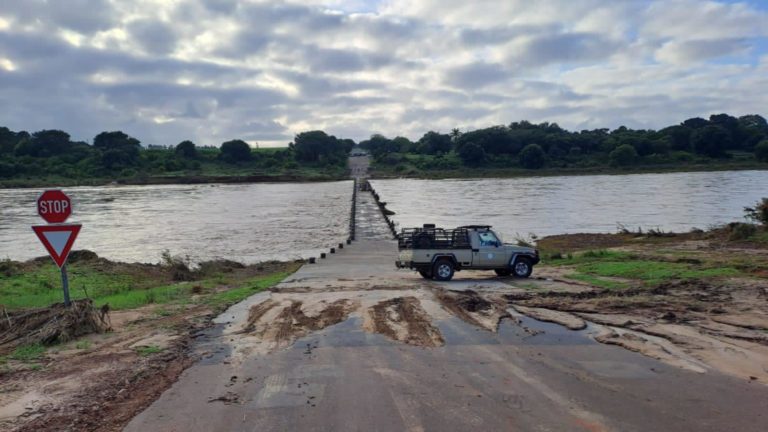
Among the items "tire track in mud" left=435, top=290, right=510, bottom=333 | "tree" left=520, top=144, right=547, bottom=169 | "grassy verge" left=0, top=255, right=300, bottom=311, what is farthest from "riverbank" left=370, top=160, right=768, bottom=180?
"tire track in mud" left=435, top=290, right=510, bottom=333

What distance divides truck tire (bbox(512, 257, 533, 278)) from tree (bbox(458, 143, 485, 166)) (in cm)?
13049

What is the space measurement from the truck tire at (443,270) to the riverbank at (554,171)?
374 feet

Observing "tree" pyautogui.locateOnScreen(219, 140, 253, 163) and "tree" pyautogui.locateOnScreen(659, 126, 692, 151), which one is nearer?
"tree" pyautogui.locateOnScreen(659, 126, 692, 151)

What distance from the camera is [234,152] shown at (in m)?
158

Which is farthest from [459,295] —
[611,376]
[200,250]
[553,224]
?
[553,224]

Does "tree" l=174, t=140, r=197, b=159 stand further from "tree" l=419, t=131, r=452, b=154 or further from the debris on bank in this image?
the debris on bank

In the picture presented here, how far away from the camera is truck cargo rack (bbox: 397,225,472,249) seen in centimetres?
1691

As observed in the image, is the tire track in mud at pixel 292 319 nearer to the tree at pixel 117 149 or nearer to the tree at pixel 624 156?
the tree at pixel 624 156

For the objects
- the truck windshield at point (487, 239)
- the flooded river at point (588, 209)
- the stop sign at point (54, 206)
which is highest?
the stop sign at point (54, 206)

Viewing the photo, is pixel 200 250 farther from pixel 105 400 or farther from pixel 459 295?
pixel 105 400

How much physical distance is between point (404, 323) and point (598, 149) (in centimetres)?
14800

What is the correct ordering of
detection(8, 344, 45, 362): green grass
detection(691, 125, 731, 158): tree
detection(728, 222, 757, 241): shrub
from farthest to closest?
detection(691, 125, 731, 158): tree
detection(728, 222, 757, 241): shrub
detection(8, 344, 45, 362): green grass

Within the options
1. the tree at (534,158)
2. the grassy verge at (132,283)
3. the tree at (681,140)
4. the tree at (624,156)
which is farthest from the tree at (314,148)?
the grassy verge at (132,283)

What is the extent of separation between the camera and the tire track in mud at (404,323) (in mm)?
8992
